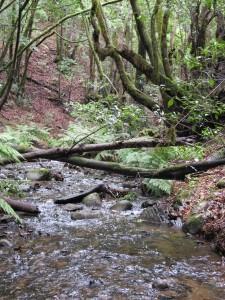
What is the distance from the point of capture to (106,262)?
541cm

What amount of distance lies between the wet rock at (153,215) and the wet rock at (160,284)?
101 inches

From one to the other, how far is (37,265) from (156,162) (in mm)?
4943

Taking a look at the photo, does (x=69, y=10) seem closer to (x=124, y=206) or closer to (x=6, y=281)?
(x=124, y=206)

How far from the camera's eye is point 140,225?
23.5ft

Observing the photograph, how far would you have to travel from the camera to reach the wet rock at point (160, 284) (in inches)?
184

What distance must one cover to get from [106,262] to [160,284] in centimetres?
91

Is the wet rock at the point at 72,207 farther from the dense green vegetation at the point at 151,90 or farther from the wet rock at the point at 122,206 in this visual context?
the dense green vegetation at the point at 151,90

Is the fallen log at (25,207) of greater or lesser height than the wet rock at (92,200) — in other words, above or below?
above

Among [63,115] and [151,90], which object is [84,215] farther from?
[63,115]

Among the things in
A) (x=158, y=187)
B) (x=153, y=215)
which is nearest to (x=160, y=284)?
(x=153, y=215)

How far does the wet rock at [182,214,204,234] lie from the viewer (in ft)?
21.8

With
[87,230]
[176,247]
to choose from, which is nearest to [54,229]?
[87,230]

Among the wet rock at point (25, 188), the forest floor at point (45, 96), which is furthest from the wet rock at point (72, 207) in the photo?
the forest floor at point (45, 96)

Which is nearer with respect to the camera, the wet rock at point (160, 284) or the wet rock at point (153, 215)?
the wet rock at point (160, 284)
